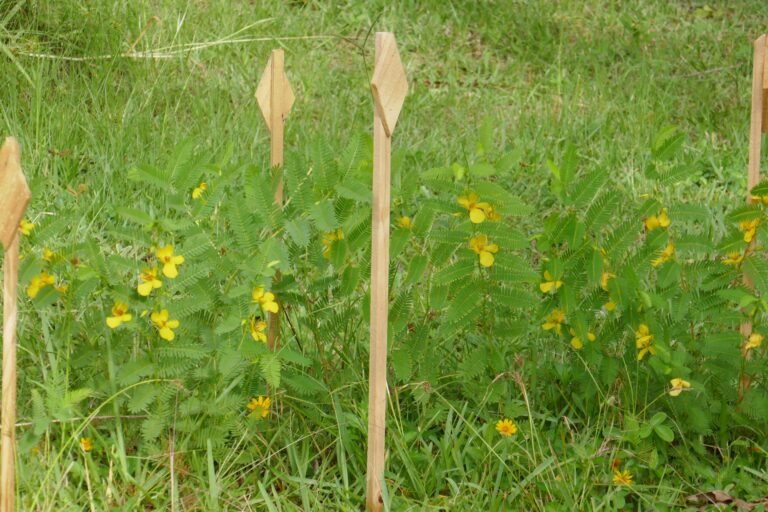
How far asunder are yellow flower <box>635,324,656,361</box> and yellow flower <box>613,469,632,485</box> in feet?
0.93

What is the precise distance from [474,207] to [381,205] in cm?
33

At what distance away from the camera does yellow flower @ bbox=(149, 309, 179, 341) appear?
2336 millimetres

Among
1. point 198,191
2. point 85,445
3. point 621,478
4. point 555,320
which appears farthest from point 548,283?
point 85,445

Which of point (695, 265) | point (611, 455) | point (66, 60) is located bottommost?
point (611, 455)

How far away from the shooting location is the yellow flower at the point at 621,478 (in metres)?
2.47

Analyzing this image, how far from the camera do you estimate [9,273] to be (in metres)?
1.86

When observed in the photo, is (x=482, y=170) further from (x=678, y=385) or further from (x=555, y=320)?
(x=678, y=385)

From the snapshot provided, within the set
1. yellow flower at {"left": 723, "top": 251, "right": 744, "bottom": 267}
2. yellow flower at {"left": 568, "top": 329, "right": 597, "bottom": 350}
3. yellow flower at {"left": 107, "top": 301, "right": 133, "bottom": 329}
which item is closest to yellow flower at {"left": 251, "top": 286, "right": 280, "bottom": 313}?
yellow flower at {"left": 107, "top": 301, "right": 133, "bottom": 329}

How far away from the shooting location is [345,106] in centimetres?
473

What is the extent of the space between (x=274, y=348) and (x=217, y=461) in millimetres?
307

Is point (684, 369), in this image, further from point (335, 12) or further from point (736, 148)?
point (335, 12)

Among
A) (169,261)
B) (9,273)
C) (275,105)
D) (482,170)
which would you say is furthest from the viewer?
(275,105)

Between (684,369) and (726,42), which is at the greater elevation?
(726,42)

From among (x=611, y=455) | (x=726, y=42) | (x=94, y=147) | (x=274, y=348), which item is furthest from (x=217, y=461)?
(x=726, y=42)
